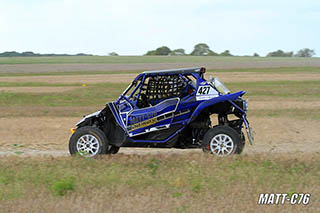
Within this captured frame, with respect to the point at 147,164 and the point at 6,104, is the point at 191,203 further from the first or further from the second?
the point at 6,104

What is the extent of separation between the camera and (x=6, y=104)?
21.0 m

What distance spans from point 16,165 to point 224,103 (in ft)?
13.0

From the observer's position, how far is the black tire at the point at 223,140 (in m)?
8.64

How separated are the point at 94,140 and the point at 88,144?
14 cm

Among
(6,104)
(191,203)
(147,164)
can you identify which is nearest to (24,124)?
(6,104)

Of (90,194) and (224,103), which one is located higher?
(224,103)

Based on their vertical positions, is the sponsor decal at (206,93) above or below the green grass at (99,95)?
above

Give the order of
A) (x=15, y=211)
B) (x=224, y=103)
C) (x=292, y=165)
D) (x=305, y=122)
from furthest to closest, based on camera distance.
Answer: (x=305, y=122) < (x=224, y=103) < (x=292, y=165) < (x=15, y=211)

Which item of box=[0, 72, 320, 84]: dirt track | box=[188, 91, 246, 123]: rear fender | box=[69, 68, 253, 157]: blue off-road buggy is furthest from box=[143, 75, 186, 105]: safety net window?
box=[0, 72, 320, 84]: dirt track

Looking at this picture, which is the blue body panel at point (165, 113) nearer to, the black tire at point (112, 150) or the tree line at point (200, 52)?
the black tire at point (112, 150)

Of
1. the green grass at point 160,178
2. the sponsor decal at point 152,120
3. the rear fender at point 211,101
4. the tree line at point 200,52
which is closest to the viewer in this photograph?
the green grass at point 160,178

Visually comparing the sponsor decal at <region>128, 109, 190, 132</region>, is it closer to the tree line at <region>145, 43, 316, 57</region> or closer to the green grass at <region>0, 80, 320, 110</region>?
the green grass at <region>0, 80, 320, 110</region>

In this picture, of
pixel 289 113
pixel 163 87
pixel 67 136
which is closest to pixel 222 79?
pixel 289 113

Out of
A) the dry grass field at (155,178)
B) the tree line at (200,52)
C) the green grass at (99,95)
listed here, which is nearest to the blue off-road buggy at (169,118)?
the dry grass field at (155,178)
